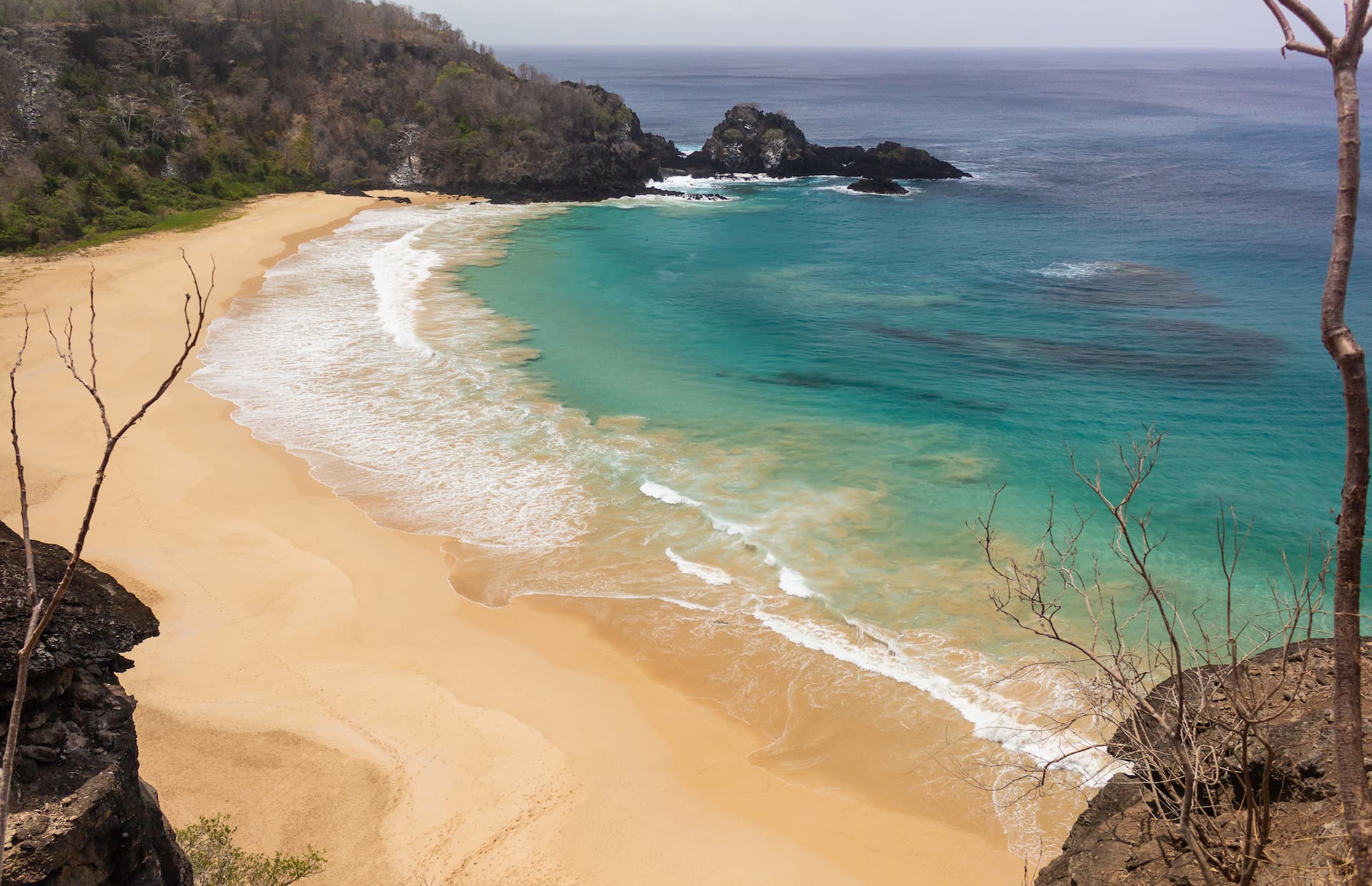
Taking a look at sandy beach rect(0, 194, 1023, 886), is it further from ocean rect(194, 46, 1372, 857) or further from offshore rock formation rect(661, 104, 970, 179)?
offshore rock formation rect(661, 104, 970, 179)

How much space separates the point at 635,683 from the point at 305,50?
200 feet

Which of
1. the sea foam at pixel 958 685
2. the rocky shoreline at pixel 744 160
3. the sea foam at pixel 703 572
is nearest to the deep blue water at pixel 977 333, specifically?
the sea foam at pixel 958 685

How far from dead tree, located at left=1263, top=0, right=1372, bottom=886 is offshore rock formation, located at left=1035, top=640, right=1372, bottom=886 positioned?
88 cm

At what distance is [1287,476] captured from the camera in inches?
778

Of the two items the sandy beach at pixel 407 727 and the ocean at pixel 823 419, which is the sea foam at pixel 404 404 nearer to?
the ocean at pixel 823 419

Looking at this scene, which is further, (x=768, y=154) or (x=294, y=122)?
(x=768, y=154)

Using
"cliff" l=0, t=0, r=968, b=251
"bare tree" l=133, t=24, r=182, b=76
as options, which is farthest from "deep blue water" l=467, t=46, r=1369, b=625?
"bare tree" l=133, t=24, r=182, b=76

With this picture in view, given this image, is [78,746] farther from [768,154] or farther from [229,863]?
[768,154]

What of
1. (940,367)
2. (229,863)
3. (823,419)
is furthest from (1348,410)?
(940,367)

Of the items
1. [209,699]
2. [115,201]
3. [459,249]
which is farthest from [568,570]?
[115,201]

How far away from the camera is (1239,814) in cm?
566

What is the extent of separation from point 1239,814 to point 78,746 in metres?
8.05

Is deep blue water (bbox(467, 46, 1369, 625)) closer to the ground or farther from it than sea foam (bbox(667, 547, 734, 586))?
farther from it

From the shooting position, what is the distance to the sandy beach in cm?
1009
